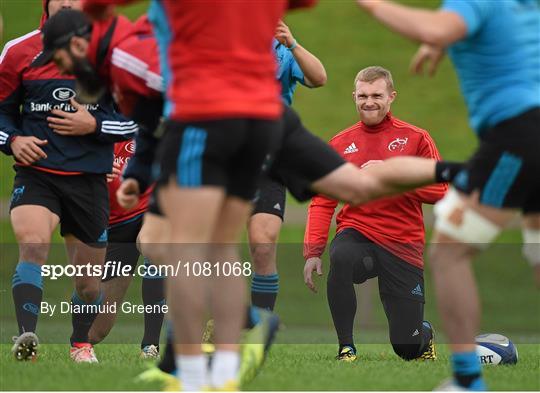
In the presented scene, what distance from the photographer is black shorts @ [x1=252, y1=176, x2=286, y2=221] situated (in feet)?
26.2

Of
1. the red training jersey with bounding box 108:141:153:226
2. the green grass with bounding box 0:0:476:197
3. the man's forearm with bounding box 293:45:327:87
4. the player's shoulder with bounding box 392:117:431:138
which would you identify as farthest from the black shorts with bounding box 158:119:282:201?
the green grass with bounding box 0:0:476:197

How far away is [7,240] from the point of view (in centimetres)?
1838

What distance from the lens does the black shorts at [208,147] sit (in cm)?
449

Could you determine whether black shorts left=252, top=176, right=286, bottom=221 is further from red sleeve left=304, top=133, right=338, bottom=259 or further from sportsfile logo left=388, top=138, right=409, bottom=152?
sportsfile logo left=388, top=138, right=409, bottom=152

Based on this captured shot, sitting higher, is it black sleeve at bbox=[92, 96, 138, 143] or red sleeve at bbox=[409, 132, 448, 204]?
black sleeve at bbox=[92, 96, 138, 143]

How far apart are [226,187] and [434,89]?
19.3 metres

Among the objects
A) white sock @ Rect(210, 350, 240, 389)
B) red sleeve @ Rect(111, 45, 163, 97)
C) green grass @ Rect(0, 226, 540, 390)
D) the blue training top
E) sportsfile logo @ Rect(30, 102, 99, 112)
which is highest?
the blue training top

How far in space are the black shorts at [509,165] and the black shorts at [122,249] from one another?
4329mm

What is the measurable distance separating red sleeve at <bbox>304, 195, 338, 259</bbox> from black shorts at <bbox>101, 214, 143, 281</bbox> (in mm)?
1363

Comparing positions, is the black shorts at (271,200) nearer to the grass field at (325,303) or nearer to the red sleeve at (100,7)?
the grass field at (325,303)

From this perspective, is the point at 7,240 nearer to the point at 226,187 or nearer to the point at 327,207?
the point at 327,207

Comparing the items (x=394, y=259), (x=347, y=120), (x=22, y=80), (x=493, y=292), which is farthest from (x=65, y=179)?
(x=347, y=120)

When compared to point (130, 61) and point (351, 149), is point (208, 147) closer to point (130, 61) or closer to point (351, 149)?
point (130, 61)

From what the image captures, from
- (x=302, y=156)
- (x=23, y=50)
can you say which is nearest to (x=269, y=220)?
(x=23, y=50)
